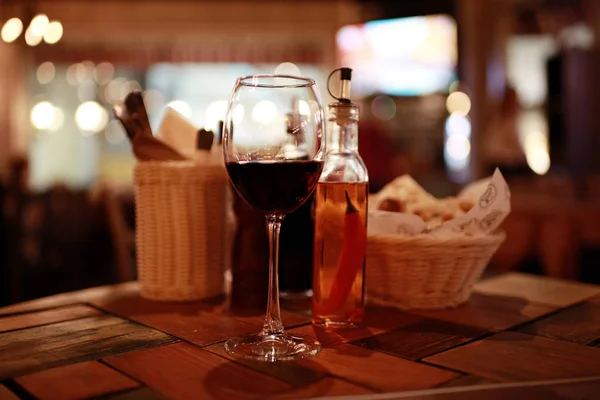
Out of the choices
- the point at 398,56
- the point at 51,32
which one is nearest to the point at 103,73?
the point at 51,32

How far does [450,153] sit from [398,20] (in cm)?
133

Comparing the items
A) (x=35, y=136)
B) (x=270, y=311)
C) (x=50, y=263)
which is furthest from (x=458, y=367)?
(x=35, y=136)

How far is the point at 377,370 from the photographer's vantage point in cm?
64

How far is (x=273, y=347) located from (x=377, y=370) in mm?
134

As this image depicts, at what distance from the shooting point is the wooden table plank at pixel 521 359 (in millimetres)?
638

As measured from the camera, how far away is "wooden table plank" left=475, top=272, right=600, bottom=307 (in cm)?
103

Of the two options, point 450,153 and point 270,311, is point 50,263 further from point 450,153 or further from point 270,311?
point 270,311

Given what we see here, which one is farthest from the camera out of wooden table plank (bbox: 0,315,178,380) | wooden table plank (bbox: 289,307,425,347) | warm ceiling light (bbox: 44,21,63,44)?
warm ceiling light (bbox: 44,21,63,44)

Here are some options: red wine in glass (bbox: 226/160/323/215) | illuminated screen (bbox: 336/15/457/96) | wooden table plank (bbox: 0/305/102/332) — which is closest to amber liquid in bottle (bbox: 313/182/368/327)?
red wine in glass (bbox: 226/160/323/215)

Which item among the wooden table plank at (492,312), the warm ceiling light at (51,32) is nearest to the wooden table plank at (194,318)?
the wooden table plank at (492,312)

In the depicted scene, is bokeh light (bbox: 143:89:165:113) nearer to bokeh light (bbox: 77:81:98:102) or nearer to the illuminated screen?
bokeh light (bbox: 77:81:98:102)

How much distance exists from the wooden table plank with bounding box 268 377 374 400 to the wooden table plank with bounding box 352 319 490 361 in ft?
0.40

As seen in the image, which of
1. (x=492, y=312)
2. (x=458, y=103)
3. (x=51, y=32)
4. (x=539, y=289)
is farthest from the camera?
(x=458, y=103)

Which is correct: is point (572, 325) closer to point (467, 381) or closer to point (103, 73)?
point (467, 381)
